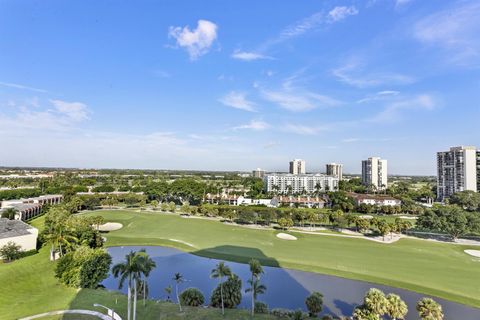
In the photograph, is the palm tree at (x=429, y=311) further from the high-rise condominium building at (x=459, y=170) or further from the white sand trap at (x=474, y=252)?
the high-rise condominium building at (x=459, y=170)

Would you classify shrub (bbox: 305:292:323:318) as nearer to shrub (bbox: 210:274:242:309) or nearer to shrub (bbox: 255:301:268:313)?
shrub (bbox: 255:301:268:313)

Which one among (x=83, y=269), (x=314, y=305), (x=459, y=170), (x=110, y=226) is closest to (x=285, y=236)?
(x=314, y=305)

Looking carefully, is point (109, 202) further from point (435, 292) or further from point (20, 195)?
point (435, 292)

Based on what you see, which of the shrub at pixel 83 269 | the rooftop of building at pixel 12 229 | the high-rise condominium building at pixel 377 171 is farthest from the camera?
the high-rise condominium building at pixel 377 171

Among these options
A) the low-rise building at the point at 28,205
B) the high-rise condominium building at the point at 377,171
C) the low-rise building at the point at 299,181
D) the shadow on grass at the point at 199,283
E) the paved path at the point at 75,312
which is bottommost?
the shadow on grass at the point at 199,283

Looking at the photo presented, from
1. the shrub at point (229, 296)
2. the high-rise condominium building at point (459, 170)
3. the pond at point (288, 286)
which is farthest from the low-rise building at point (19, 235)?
the high-rise condominium building at point (459, 170)

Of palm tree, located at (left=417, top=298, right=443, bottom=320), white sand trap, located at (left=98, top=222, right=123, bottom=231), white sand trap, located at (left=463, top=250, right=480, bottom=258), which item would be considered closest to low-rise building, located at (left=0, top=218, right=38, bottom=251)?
white sand trap, located at (left=98, top=222, right=123, bottom=231)

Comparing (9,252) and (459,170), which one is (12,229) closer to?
(9,252)
